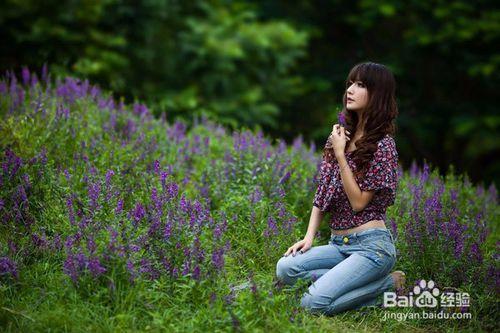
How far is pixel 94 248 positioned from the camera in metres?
3.79

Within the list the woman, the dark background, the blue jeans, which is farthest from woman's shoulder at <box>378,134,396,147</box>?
the dark background

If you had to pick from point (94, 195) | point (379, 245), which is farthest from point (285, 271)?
point (94, 195)

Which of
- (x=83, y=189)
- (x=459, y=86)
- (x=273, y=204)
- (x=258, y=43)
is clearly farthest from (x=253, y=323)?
(x=459, y=86)

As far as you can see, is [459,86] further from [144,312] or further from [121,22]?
[144,312]

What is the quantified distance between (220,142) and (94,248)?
3.62 metres

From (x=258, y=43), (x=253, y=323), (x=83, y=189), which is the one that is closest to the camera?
(x=253, y=323)

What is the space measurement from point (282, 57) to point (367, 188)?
24.7 ft

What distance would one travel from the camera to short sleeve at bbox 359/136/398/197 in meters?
3.99

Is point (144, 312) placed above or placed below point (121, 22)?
below

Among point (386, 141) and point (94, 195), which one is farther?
point (94, 195)

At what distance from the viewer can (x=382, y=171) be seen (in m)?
4.00

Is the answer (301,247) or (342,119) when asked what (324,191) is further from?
(342,119)

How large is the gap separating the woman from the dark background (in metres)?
5.44

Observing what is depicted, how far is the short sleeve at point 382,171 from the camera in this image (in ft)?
13.1
